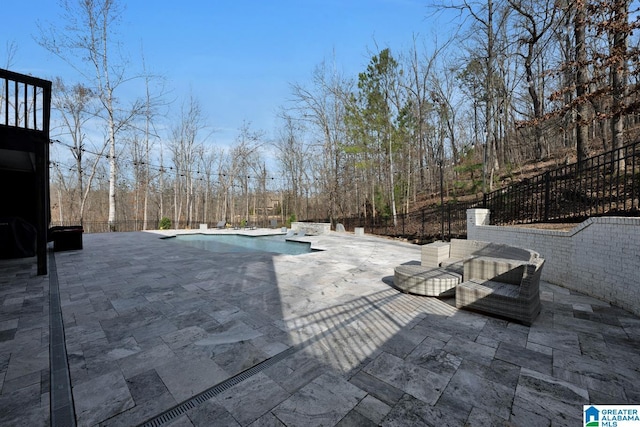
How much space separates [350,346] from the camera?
2.58 meters

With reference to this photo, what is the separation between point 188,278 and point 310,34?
33.0ft

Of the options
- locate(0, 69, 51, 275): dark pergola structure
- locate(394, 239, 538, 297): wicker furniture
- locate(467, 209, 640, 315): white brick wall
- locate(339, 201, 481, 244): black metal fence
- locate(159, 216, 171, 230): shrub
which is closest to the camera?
locate(467, 209, 640, 315): white brick wall

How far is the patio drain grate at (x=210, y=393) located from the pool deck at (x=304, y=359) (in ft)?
0.04

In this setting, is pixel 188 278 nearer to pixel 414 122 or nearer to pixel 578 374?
pixel 578 374

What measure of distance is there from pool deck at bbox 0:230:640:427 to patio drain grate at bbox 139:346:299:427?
0.04 feet

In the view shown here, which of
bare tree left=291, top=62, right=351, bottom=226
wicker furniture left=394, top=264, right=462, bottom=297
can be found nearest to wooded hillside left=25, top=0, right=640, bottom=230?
bare tree left=291, top=62, right=351, bottom=226

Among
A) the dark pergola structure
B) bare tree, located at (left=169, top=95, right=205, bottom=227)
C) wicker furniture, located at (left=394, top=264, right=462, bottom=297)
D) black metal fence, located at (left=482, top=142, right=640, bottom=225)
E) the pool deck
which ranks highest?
bare tree, located at (left=169, top=95, right=205, bottom=227)

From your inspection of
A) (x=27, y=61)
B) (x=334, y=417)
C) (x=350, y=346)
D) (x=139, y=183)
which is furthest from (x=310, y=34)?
(x=139, y=183)

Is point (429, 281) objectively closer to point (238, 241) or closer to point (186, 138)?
point (238, 241)

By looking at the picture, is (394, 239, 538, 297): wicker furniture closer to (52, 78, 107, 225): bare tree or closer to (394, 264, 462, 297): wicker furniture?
(394, 264, 462, 297): wicker furniture

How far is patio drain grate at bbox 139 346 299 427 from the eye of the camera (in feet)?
5.51

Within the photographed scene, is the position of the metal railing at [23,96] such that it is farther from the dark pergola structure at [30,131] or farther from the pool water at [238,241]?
the pool water at [238,241]

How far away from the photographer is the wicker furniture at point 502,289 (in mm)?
3033

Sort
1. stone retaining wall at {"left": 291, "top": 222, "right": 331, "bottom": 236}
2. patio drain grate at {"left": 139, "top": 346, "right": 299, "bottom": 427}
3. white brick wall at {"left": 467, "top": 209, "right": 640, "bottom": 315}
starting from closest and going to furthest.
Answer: patio drain grate at {"left": 139, "top": 346, "right": 299, "bottom": 427}, white brick wall at {"left": 467, "top": 209, "right": 640, "bottom": 315}, stone retaining wall at {"left": 291, "top": 222, "right": 331, "bottom": 236}
